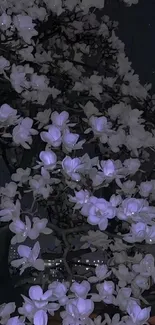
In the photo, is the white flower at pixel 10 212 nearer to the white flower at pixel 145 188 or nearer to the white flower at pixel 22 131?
the white flower at pixel 22 131

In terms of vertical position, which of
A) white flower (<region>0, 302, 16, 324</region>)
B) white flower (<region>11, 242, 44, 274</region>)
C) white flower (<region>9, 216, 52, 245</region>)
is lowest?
white flower (<region>0, 302, 16, 324</region>)

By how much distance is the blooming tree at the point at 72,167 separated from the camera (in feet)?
3.06

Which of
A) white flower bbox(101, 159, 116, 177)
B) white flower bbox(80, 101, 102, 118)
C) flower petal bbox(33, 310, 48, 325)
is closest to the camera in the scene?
flower petal bbox(33, 310, 48, 325)

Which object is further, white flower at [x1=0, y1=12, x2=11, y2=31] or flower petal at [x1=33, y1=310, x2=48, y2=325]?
white flower at [x1=0, y1=12, x2=11, y2=31]

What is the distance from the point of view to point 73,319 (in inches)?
35.8

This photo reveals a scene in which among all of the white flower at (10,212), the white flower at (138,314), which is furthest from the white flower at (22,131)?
the white flower at (138,314)

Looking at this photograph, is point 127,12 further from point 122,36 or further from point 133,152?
point 133,152

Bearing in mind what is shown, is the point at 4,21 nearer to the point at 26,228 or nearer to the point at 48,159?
the point at 48,159

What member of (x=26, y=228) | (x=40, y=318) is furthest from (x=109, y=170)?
(x=40, y=318)

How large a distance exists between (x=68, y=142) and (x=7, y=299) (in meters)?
0.37

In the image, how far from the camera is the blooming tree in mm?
933

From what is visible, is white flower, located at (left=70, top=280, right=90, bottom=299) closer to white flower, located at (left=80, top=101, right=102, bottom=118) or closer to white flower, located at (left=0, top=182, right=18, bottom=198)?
white flower, located at (left=0, top=182, right=18, bottom=198)

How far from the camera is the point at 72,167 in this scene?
937 mm

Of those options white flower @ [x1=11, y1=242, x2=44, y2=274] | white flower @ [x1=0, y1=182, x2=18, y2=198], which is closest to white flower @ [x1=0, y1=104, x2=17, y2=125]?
white flower @ [x1=0, y1=182, x2=18, y2=198]
